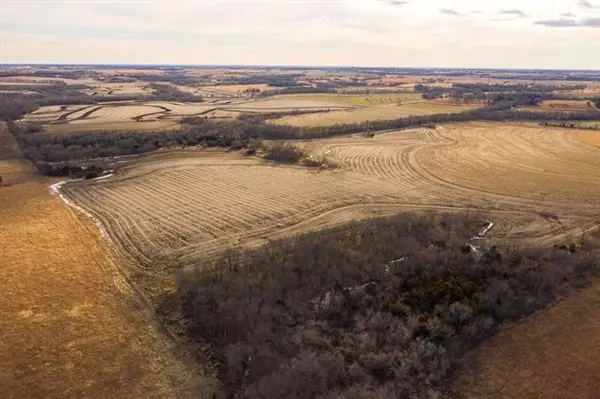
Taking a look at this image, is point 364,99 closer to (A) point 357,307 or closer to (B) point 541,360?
(A) point 357,307

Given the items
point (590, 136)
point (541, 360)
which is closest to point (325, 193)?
point (541, 360)

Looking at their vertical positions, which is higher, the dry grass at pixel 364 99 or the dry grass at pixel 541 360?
the dry grass at pixel 364 99

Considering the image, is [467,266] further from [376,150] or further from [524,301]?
[376,150]

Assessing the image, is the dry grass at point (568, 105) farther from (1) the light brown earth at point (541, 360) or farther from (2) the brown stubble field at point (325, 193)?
(1) the light brown earth at point (541, 360)

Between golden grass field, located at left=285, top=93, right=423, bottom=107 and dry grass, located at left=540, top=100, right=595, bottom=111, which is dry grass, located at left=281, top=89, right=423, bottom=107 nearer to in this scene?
golden grass field, located at left=285, top=93, right=423, bottom=107

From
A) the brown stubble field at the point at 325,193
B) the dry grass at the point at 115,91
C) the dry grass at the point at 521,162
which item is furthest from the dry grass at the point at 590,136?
the dry grass at the point at 115,91

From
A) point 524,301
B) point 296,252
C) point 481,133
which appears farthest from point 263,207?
point 481,133
